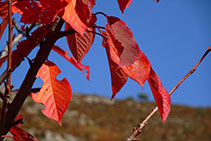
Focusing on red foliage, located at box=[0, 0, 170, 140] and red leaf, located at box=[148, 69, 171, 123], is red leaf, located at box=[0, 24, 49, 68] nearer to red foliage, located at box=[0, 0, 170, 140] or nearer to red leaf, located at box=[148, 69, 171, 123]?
red foliage, located at box=[0, 0, 170, 140]

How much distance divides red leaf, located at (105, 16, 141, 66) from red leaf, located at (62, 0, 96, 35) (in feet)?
0.10

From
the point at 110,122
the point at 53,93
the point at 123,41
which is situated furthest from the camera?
the point at 110,122

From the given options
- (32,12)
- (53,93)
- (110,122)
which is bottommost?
(110,122)

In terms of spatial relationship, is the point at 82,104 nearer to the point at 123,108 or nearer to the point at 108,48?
the point at 123,108

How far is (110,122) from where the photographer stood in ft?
34.0

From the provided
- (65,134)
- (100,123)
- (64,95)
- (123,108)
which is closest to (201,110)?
(123,108)

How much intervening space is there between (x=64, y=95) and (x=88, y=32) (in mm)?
105

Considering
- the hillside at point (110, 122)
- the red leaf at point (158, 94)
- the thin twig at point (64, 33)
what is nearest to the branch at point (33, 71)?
the thin twig at point (64, 33)

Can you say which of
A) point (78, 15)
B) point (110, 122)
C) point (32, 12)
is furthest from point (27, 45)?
point (110, 122)

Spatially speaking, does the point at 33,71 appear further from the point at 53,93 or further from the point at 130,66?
the point at 130,66

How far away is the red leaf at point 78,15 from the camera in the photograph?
1.03 feet

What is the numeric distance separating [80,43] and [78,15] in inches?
3.4

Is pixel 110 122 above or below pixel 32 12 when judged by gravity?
below

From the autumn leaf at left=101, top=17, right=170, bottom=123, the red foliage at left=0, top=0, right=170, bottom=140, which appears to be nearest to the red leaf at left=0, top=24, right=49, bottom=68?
the red foliage at left=0, top=0, right=170, bottom=140
